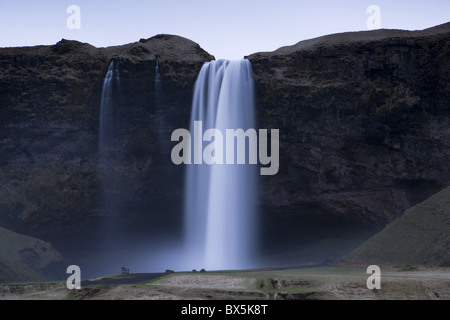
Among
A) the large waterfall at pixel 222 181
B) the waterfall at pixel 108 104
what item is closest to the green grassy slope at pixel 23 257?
the waterfall at pixel 108 104

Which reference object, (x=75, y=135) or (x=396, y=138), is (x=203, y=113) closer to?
(x=75, y=135)

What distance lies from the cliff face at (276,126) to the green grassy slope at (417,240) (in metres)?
10.6

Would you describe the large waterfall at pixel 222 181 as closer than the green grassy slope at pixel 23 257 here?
No

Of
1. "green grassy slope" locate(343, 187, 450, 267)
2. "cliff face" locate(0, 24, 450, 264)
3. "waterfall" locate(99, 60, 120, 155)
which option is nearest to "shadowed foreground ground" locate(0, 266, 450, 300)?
"green grassy slope" locate(343, 187, 450, 267)

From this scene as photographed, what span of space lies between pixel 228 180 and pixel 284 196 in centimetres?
627

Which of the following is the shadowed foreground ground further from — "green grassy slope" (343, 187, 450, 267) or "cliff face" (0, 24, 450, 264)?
"cliff face" (0, 24, 450, 264)

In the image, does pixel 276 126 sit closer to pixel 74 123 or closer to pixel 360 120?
pixel 360 120

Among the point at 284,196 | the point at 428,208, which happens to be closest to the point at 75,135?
the point at 284,196

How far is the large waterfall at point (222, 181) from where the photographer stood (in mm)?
53531

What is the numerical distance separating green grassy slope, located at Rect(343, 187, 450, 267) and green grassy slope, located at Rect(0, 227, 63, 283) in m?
25.7

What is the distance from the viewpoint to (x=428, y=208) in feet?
143

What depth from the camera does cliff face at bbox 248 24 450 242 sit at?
53.2 meters

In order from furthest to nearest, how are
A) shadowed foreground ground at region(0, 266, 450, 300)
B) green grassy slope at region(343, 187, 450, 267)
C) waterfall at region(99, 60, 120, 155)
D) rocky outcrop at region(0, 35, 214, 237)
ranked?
rocky outcrop at region(0, 35, 214, 237) < waterfall at region(99, 60, 120, 155) < green grassy slope at region(343, 187, 450, 267) < shadowed foreground ground at region(0, 266, 450, 300)

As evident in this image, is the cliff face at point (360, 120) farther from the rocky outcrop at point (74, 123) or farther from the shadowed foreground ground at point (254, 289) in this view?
the shadowed foreground ground at point (254, 289)
